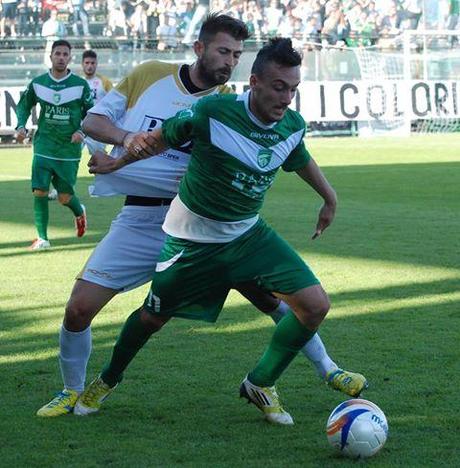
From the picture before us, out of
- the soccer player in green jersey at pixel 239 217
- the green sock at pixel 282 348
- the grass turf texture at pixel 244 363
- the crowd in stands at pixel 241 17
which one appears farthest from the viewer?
the crowd in stands at pixel 241 17

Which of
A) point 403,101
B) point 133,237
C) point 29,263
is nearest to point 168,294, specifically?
point 133,237

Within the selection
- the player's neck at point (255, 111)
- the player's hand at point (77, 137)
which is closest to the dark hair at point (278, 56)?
the player's neck at point (255, 111)

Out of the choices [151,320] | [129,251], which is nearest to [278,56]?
[129,251]

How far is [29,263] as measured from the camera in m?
11.9

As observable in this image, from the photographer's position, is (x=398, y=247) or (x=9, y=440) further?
(x=398, y=247)

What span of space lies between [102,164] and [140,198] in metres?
0.50

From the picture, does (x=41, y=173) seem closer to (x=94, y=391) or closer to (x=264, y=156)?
(x=94, y=391)

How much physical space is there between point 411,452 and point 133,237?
181 centimetres

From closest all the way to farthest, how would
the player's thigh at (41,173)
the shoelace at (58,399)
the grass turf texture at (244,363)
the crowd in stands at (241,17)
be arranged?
the grass turf texture at (244,363)
the shoelace at (58,399)
the player's thigh at (41,173)
the crowd in stands at (241,17)

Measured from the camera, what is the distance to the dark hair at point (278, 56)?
542cm

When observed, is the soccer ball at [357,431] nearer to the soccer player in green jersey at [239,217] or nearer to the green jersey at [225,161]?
the soccer player in green jersey at [239,217]

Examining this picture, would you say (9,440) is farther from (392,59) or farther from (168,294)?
(392,59)

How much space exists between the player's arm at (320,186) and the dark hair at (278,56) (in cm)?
65

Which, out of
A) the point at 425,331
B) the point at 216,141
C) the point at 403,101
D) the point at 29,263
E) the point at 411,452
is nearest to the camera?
the point at 411,452
